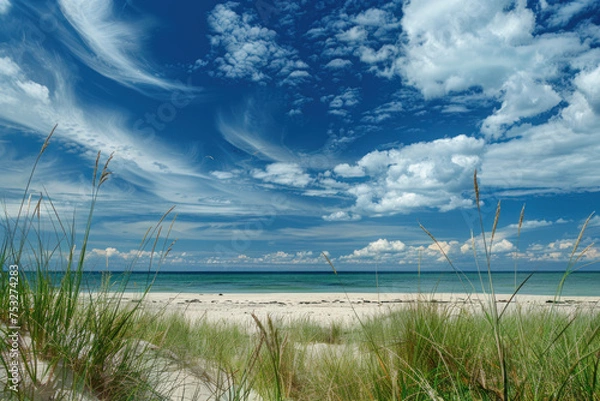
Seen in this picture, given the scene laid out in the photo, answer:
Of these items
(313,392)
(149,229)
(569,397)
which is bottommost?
(313,392)

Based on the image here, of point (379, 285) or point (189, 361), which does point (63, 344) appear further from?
point (379, 285)

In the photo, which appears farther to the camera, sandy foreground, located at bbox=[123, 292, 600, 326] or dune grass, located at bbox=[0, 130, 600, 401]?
sandy foreground, located at bbox=[123, 292, 600, 326]

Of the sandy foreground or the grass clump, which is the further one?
the sandy foreground

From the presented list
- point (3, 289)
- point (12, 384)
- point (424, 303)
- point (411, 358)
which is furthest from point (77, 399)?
point (424, 303)

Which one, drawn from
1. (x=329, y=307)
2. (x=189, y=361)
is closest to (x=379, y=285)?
(x=329, y=307)

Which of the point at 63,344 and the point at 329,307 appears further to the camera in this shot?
the point at 329,307

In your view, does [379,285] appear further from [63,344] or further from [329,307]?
[63,344]

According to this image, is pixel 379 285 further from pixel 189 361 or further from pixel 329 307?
pixel 189 361

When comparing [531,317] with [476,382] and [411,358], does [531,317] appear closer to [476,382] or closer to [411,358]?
[411,358]

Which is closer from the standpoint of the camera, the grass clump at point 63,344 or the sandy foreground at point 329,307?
the grass clump at point 63,344

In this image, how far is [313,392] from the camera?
302 cm

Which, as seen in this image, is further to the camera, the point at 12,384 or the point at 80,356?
the point at 80,356

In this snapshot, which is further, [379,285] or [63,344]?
[379,285]

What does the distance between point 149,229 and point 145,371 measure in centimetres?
85
